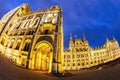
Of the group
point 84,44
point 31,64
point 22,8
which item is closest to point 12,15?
point 22,8

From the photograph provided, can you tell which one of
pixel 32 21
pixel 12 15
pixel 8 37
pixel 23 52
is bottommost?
pixel 23 52

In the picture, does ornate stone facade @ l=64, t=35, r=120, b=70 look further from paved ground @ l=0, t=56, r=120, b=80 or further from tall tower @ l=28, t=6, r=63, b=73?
paved ground @ l=0, t=56, r=120, b=80

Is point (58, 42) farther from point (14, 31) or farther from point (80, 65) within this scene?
point (80, 65)

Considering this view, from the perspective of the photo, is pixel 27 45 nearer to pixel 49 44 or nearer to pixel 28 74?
pixel 49 44

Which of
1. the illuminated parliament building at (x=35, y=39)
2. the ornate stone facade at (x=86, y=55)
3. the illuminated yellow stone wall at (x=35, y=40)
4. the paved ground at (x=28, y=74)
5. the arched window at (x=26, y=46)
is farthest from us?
the ornate stone facade at (x=86, y=55)

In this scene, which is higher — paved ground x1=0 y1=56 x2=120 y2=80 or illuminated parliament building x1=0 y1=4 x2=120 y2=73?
illuminated parliament building x1=0 y1=4 x2=120 y2=73

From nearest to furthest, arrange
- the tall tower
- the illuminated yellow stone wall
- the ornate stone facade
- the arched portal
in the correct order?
the tall tower < the illuminated yellow stone wall < the arched portal < the ornate stone facade

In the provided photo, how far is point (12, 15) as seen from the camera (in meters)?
40.5

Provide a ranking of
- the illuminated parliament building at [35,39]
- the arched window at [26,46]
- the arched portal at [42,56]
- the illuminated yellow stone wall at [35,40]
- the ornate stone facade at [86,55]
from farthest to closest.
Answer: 1. the ornate stone facade at [86,55]
2. the arched window at [26,46]
3. the arched portal at [42,56]
4. the illuminated yellow stone wall at [35,40]
5. the illuminated parliament building at [35,39]

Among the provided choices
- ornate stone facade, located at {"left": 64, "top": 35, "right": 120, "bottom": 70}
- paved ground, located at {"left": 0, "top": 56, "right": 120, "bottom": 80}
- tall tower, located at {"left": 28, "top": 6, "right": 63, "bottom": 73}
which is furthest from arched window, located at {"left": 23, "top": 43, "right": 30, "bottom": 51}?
ornate stone facade, located at {"left": 64, "top": 35, "right": 120, "bottom": 70}

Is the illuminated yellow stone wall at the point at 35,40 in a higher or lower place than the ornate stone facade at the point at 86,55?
lower

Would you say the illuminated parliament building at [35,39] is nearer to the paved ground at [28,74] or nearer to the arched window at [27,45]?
the arched window at [27,45]

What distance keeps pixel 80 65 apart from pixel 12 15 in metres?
45.8

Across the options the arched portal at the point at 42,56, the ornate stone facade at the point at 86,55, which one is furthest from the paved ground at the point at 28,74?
the ornate stone facade at the point at 86,55
